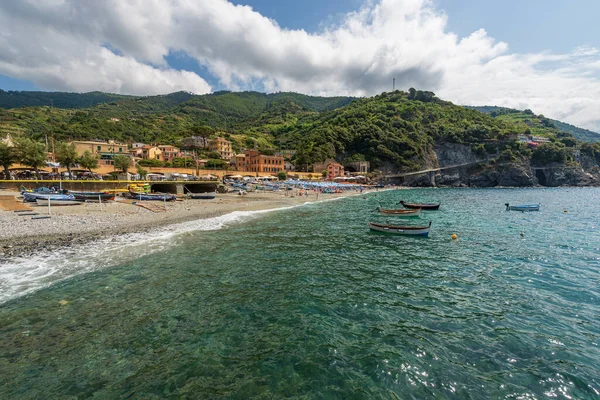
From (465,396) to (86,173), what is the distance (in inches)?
2541

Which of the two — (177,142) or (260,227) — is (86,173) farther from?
(177,142)

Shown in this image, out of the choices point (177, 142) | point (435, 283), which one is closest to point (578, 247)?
point (435, 283)

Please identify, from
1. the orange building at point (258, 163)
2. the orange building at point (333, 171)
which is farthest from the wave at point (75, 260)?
the orange building at point (333, 171)

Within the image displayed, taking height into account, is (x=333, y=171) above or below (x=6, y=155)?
below

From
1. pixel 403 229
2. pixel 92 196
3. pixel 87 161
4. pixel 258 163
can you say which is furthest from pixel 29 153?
pixel 258 163

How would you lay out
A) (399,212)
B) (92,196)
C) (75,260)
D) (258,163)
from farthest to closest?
(258,163)
(92,196)
(399,212)
(75,260)

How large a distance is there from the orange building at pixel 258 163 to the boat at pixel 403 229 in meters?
72.2

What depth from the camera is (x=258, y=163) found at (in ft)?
301

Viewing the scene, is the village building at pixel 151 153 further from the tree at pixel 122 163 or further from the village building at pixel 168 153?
the tree at pixel 122 163

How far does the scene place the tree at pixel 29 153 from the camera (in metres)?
40.3

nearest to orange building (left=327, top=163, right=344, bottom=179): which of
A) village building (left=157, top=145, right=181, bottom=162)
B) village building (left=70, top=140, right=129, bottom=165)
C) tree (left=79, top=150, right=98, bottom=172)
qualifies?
village building (left=157, top=145, right=181, bottom=162)

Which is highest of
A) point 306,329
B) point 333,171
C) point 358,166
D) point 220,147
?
point 220,147

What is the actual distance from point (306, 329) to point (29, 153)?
53.9 metres

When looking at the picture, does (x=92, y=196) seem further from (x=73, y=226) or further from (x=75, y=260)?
(x=75, y=260)
